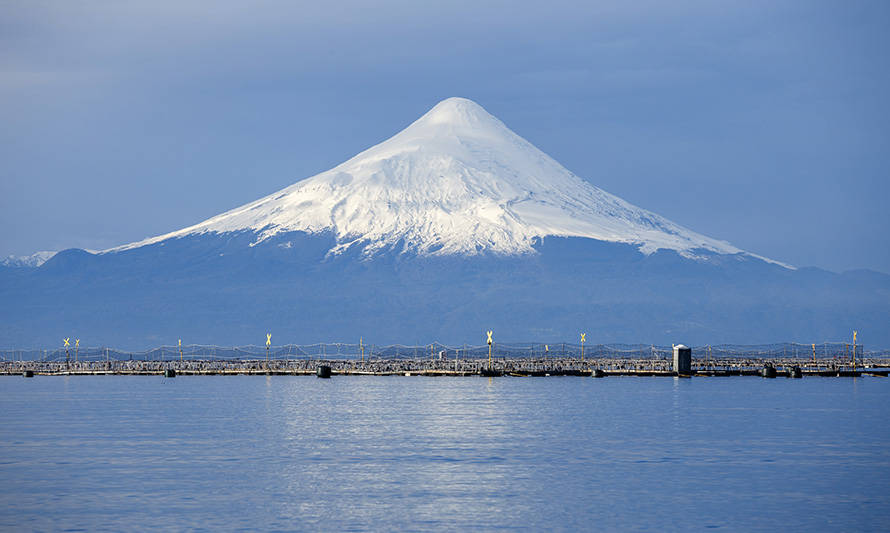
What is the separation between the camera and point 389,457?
73125 mm

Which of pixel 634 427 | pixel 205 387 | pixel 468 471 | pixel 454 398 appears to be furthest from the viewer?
pixel 205 387

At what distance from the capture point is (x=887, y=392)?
16525 centimetres

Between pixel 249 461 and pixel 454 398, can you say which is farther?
pixel 454 398

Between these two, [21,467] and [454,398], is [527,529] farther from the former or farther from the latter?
[454,398]

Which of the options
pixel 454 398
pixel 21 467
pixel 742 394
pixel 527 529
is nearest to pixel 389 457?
pixel 21 467

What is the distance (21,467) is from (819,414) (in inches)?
2745

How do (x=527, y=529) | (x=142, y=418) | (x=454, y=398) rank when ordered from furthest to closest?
(x=454, y=398), (x=142, y=418), (x=527, y=529)

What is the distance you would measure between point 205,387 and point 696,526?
5624 inches

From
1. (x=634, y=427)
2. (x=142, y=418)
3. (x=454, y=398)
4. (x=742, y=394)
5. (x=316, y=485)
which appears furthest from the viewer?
(x=742, y=394)

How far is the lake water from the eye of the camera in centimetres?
5203

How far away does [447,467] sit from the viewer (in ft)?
223

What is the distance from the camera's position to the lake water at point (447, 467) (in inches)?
2048

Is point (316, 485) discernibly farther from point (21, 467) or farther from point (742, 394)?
point (742, 394)

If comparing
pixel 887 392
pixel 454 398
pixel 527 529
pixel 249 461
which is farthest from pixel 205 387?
pixel 527 529
